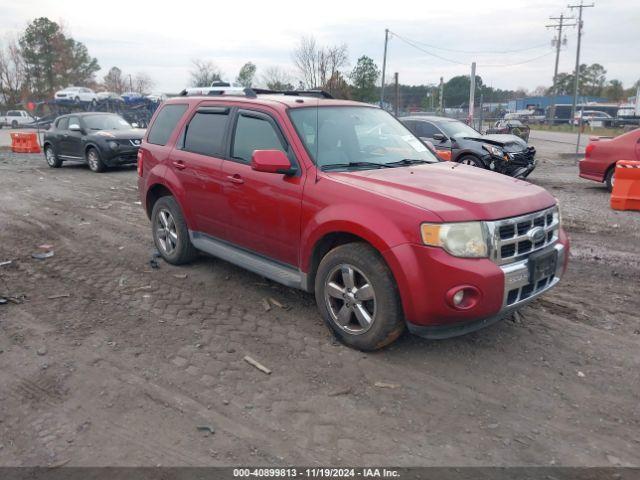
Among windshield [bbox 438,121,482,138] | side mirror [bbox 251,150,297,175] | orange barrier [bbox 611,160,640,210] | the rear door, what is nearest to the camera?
side mirror [bbox 251,150,297,175]

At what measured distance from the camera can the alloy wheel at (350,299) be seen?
12.8 feet

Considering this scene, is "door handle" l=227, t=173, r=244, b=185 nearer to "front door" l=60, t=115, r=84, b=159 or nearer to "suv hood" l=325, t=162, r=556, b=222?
"suv hood" l=325, t=162, r=556, b=222

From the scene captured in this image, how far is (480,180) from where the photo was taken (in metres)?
4.33

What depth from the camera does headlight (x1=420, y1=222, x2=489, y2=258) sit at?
139 inches

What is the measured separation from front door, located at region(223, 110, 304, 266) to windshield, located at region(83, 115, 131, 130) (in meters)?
11.7

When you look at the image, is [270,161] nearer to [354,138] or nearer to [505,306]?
[354,138]

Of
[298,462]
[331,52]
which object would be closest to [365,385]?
[298,462]

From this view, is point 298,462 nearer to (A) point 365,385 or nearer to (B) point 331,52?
(A) point 365,385

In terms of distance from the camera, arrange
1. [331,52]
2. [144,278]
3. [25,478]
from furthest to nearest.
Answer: [331,52] < [144,278] < [25,478]

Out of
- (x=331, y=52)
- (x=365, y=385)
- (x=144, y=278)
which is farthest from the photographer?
(x=331, y=52)

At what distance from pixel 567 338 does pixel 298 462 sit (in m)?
2.65

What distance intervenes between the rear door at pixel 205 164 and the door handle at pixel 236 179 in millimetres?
141

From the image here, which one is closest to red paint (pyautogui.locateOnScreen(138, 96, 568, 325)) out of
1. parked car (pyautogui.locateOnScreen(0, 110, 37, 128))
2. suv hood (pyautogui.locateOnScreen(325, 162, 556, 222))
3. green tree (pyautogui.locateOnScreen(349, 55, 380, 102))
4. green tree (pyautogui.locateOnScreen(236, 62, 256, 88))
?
suv hood (pyautogui.locateOnScreen(325, 162, 556, 222))

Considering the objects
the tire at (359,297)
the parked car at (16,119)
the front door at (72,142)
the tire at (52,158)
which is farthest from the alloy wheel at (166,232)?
the parked car at (16,119)
